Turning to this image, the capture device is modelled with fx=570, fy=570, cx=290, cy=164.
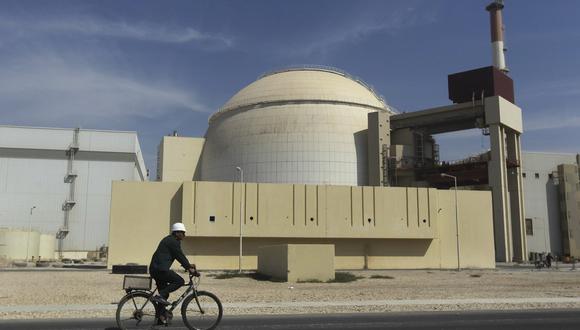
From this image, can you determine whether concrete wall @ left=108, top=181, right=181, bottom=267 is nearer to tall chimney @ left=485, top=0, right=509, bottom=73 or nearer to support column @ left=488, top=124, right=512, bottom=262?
support column @ left=488, top=124, right=512, bottom=262

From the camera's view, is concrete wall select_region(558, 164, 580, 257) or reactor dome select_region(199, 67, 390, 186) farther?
concrete wall select_region(558, 164, 580, 257)

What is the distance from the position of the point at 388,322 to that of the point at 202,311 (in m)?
4.91

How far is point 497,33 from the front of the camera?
87.2m

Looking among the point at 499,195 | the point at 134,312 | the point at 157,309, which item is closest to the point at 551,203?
the point at 499,195

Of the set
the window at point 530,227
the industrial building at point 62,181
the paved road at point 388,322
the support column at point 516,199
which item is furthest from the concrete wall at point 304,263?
the window at point 530,227

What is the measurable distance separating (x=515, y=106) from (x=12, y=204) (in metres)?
70.6

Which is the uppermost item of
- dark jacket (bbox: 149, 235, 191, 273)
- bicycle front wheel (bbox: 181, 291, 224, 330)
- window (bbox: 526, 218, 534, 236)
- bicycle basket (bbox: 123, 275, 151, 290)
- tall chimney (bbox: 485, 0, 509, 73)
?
tall chimney (bbox: 485, 0, 509, 73)

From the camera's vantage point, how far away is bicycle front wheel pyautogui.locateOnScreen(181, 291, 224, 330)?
11.5m

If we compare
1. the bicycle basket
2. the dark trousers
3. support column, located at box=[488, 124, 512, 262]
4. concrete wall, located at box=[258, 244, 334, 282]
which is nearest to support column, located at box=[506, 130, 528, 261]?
support column, located at box=[488, 124, 512, 262]

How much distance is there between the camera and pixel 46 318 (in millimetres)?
15164

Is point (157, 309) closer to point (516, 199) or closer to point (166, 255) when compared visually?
point (166, 255)

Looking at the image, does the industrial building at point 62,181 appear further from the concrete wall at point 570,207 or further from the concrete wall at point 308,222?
the concrete wall at point 570,207

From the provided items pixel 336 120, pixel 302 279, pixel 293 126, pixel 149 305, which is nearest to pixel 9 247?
pixel 293 126

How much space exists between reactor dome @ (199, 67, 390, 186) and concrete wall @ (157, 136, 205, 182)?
9.85 ft
